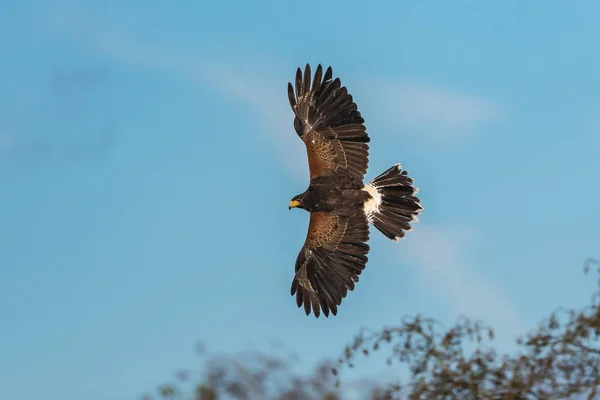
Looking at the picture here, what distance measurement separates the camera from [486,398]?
259 inches

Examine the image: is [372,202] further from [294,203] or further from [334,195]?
[294,203]

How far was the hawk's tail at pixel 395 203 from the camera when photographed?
12.6 meters

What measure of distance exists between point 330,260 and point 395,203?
1275 millimetres

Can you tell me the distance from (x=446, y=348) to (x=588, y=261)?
134 cm

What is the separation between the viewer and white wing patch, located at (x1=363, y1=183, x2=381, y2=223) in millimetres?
12367

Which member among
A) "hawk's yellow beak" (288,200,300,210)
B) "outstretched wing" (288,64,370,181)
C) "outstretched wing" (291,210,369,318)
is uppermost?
"outstretched wing" (288,64,370,181)

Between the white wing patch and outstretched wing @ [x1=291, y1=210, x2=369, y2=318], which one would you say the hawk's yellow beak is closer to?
outstretched wing @ [x1=291, y1=210, x2=369, y2=318]

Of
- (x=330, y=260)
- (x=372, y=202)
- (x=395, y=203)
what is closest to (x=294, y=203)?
(x=330, y=260)

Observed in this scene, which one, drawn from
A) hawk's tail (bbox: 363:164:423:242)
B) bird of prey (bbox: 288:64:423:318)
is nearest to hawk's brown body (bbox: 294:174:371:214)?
bird of prey (bbox: 288:64:423:318)

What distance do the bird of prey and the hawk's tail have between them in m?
0.01

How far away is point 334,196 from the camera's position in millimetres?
12188

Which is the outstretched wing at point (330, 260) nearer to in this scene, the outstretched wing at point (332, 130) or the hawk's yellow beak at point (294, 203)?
the hawk's yellow beak at point (294, 203)

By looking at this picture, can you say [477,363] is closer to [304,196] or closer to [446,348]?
[446,348]

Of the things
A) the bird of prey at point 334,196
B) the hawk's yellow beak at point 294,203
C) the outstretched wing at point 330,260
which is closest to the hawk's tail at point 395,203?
the bird of prey at point 334,196
